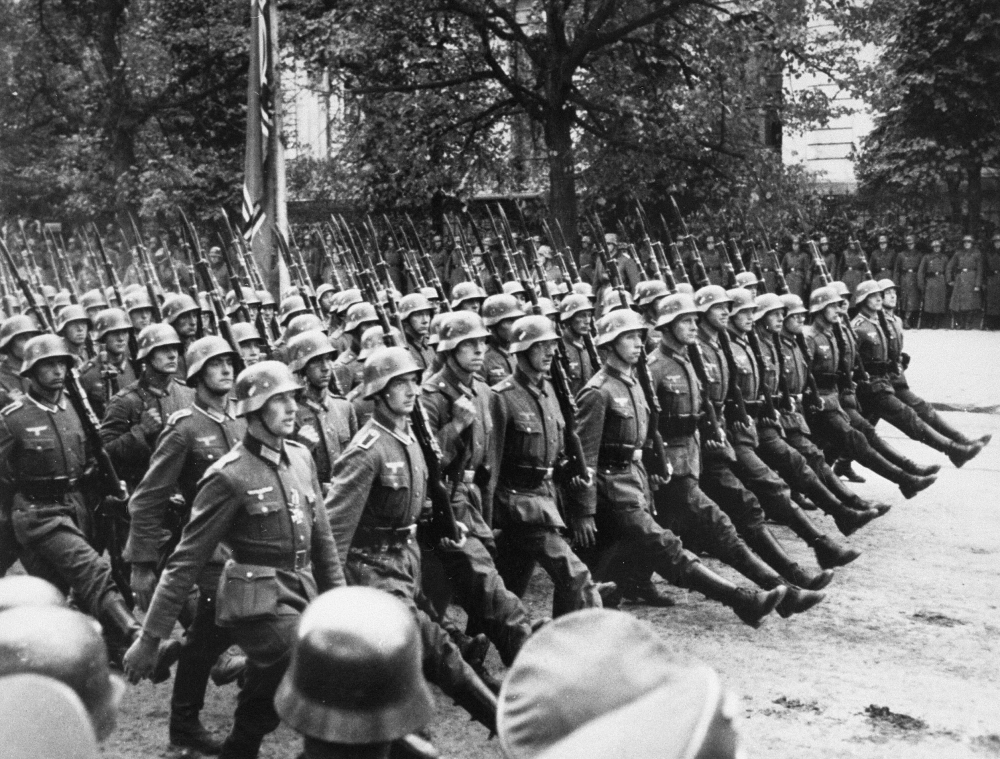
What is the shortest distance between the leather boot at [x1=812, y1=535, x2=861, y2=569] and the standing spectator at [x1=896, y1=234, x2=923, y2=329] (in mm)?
17636

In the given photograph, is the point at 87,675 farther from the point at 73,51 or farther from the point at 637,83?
the point at 73,51

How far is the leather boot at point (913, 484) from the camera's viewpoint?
37.3 ft

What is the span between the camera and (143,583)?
6.41m

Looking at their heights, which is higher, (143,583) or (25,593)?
(25,593)

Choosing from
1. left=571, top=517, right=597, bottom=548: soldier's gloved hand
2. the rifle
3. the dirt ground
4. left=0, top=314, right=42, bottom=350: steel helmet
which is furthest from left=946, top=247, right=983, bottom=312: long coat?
left=0, top=314, right=42, bottom=350: steel helmet

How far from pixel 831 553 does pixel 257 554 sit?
4.92 metres

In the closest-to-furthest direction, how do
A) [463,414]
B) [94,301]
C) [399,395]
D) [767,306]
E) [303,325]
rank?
[399,395], [463,414], [303,325], [767,306], [94,301]

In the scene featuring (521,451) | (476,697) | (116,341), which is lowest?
(476,697)

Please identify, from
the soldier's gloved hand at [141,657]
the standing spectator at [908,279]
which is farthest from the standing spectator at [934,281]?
the soldier's gloved hand at [141,657]

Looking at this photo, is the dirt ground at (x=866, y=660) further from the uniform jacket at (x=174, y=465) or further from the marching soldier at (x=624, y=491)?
the uniform jacket at (x=174, y=465)

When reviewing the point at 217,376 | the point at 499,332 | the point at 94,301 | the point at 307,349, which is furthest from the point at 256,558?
the point at 94,301

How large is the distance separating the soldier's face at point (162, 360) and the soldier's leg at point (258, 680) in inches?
135

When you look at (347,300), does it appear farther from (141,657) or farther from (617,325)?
(141,657)

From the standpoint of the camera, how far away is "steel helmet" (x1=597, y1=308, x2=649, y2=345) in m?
8.28
